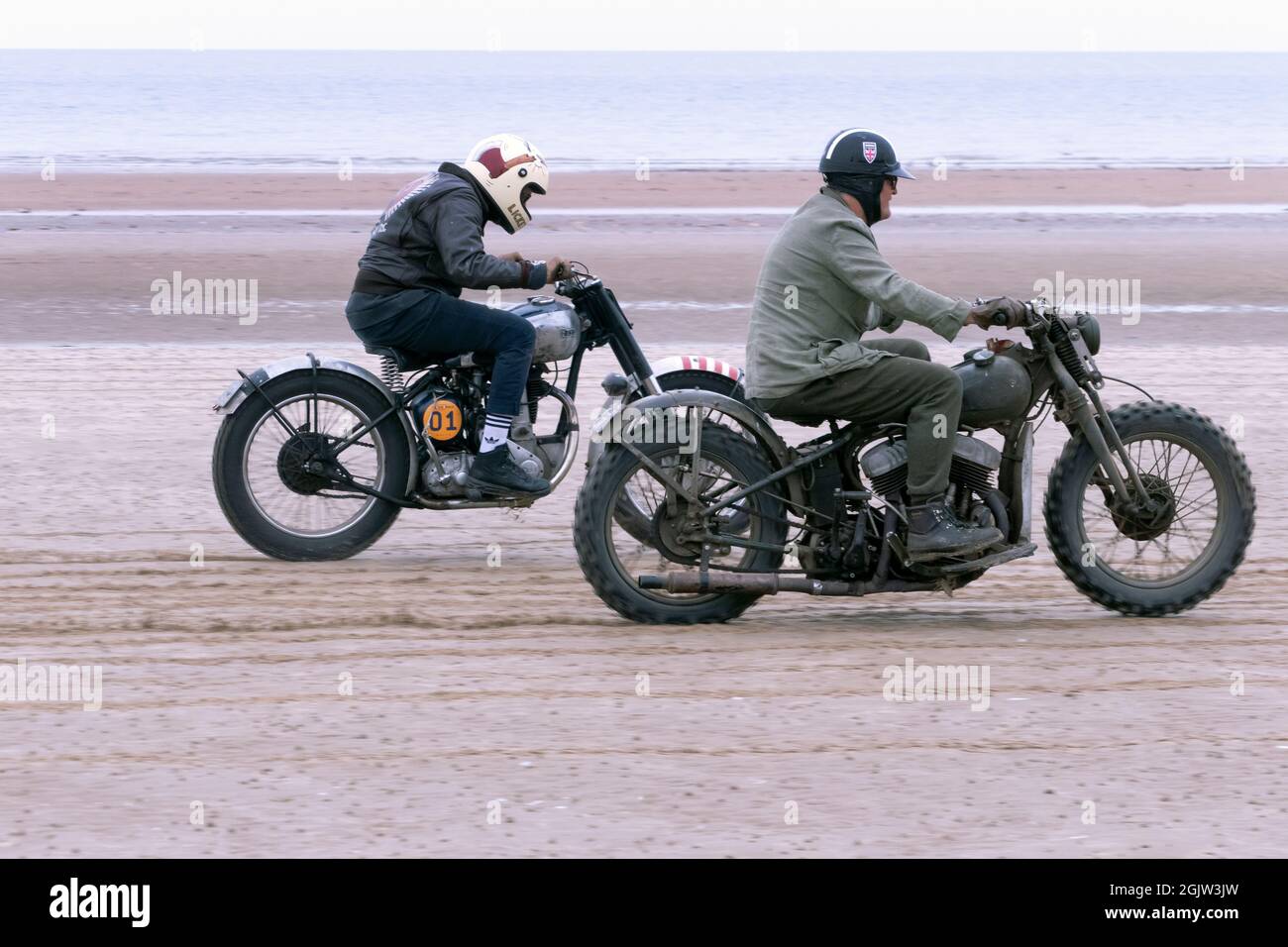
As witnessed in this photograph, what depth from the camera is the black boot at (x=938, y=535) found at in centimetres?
667

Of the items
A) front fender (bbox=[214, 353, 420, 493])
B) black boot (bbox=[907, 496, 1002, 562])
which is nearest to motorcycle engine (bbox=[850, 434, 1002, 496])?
black boot (bbox=[907, 496, 1002, 562])

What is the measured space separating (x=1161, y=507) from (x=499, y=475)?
8.97 ft

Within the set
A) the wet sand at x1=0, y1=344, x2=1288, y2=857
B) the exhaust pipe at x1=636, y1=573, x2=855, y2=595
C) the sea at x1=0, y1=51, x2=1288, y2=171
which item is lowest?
the wet sand at x1=0, y1=344, x2=1288, y2=857

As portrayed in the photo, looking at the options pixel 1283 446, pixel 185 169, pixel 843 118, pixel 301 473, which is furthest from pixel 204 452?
pixel 843 118

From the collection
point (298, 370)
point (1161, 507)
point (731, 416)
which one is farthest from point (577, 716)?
point (298, 370)

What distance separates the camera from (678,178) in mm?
38688

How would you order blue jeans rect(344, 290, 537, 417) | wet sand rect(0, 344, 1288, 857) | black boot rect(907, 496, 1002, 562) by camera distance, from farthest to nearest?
blue jeans rect(344, 290, 537, 417), black boot rect(907, 496, 1002, 562), wet sand rect(0, 344, 1288, 857)

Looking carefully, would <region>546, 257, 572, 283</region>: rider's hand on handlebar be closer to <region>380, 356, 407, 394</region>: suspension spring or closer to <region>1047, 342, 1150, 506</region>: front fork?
<region>380, 356, 407, 394</region>: suspension spring

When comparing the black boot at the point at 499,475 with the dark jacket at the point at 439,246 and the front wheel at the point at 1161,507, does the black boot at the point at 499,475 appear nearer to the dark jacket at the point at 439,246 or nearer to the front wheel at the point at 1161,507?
the dark jacket at the point at 439,246

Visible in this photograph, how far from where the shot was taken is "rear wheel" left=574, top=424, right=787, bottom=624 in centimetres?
674

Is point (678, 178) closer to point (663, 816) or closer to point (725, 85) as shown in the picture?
point (663, 816)

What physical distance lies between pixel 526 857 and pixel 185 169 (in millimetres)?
38814

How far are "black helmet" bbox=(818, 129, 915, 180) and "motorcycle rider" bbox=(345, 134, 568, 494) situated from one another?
4.99 ft

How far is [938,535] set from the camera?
668cm
